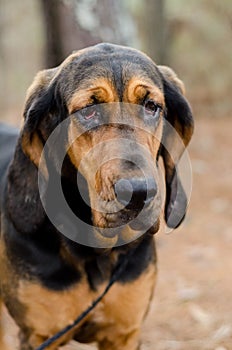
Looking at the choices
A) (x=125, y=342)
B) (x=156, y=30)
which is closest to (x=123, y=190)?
(x=125, y=342)

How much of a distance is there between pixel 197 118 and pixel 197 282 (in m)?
8.40

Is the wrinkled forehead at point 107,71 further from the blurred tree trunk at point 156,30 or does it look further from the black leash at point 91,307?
the blurred tree trunk at point 156,30

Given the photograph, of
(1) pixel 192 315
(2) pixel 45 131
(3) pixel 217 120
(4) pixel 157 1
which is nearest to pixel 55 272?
(2) pixel 45 131

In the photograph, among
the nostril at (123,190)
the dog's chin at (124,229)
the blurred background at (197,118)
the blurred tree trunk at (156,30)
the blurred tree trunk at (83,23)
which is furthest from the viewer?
the blurred tree trunk at (156,30)

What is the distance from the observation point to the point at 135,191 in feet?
11.0

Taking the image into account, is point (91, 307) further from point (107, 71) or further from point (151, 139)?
point (107, 71)

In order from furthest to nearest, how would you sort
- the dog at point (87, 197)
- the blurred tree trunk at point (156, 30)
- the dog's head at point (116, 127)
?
the blurred tree trunk at point (156, 30) → the dog at point (87, 197) → the dog's head at point (116, 127)

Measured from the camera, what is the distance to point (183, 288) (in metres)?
6.58

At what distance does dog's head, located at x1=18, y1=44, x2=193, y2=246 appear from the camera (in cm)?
348

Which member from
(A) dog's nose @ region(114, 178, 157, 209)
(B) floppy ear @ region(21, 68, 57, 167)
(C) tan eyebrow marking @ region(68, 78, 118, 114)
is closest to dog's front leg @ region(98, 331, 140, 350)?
(B) floppy ear @ region(21, 68, 57, 167)

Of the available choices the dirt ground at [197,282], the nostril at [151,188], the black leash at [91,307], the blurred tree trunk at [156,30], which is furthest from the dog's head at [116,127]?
the blurred tree trunk at [156,30]

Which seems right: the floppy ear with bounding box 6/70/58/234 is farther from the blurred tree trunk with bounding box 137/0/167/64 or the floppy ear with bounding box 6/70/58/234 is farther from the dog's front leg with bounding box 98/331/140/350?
the blurred tree trunk with bounding box 137/0/167/64

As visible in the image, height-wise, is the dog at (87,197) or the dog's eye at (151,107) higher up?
the dog's eye at (151,107)

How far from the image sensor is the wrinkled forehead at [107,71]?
12.4 feet
